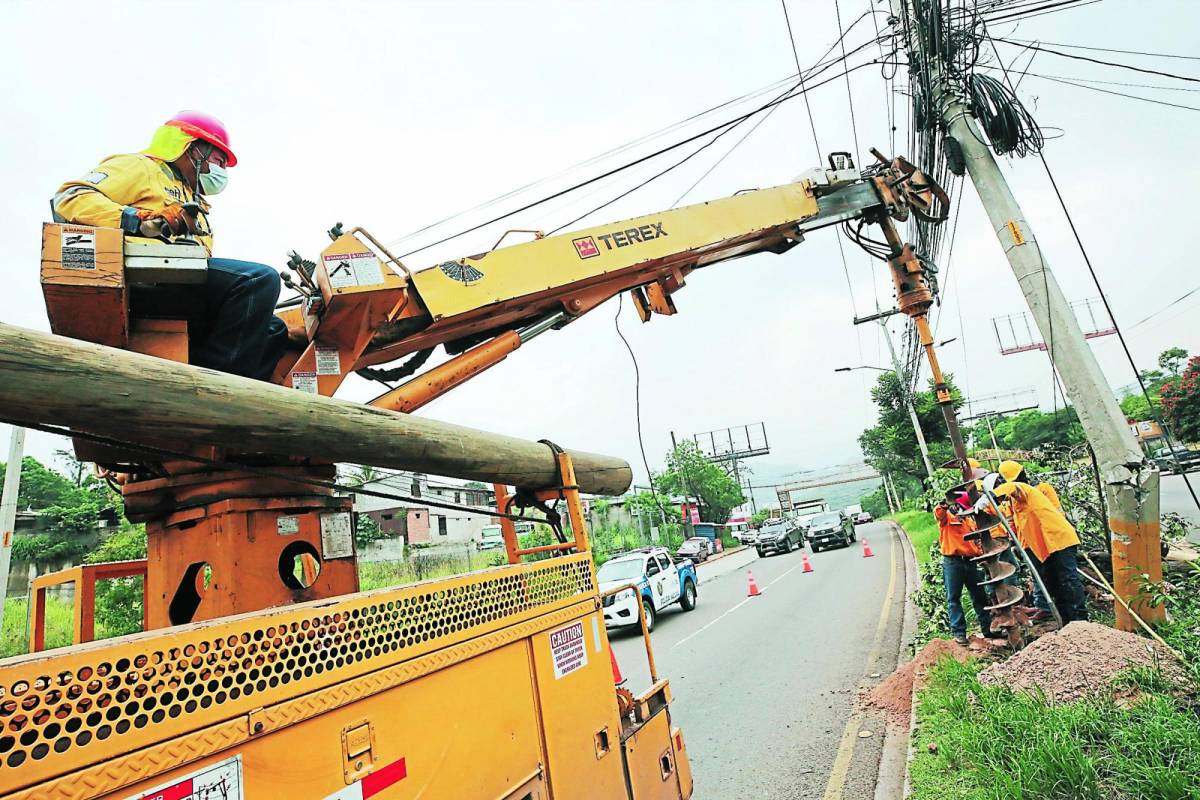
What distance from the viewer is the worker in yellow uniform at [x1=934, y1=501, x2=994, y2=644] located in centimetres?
620

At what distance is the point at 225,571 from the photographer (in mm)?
2438

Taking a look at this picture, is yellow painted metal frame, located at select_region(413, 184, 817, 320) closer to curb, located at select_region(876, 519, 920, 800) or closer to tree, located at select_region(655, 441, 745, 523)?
curb, located at select_region(876, 519, 920, 800)

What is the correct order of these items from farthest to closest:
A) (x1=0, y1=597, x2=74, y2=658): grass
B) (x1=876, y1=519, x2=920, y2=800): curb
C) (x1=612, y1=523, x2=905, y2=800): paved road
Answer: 1. (x1=0, y1=597, x2=74, y2=658): grass
2. (x1=612, y1=523, x2=905, y2=800): paved road
3. (x1=876, y1=519, x2=920, y2=800): curb

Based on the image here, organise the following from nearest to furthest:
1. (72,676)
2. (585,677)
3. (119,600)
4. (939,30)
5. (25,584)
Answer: (72,676), (585,677), (939,30), (119,600), (25,584)

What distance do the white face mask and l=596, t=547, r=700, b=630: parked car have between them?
9224 mm

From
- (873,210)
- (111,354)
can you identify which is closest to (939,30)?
(873,210)

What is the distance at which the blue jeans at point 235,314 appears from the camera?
2646 millimetres

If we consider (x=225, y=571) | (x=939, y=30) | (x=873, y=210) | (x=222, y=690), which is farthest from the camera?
(x=939, y=30)

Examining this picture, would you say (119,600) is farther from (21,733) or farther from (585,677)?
(21,733)

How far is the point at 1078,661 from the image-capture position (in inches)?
164

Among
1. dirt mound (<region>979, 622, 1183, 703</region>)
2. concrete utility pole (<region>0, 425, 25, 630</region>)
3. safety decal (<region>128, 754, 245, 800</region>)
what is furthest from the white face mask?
concrete utility pole (<region>0, 425, 25, 630</region>)

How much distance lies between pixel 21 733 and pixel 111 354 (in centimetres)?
92

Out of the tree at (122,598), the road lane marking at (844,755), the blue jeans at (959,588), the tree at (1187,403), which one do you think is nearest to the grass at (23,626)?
the tree at (122,598)

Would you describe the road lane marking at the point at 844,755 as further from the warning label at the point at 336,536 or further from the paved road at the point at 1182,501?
the paved road at the point at 1182,501
